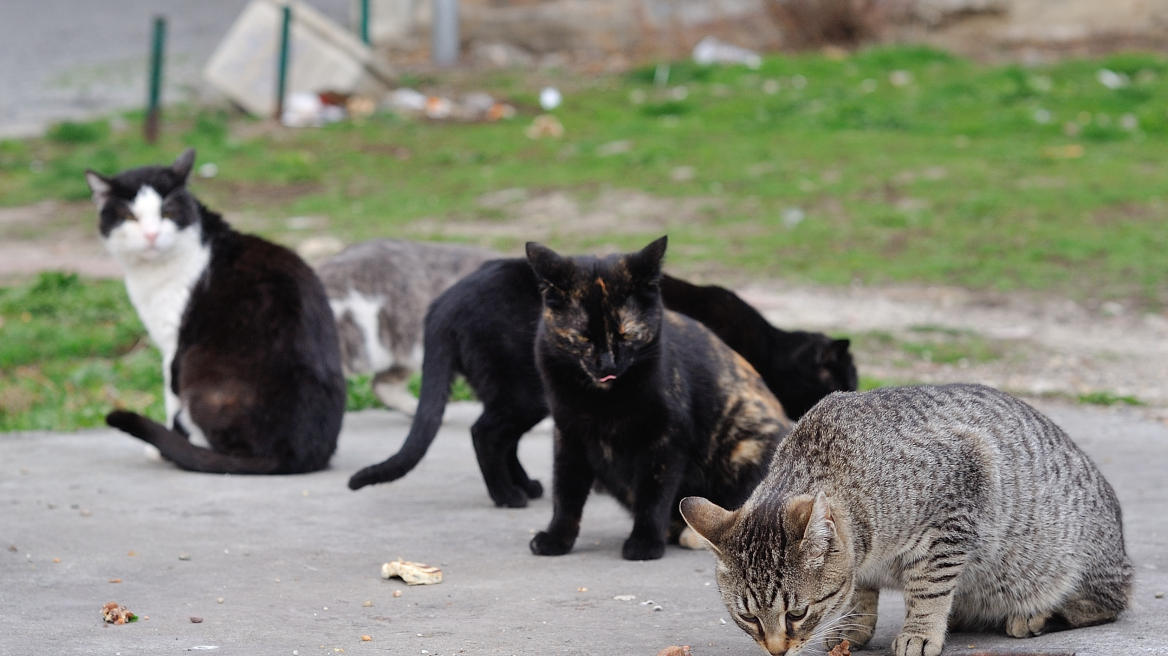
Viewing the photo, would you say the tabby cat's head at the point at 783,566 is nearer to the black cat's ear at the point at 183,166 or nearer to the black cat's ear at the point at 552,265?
the black cat's ear at the point at 552,265

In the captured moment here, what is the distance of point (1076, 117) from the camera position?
520 inches

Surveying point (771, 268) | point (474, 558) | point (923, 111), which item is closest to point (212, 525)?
point (474, 558)

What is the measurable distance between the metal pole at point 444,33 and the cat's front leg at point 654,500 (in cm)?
1412

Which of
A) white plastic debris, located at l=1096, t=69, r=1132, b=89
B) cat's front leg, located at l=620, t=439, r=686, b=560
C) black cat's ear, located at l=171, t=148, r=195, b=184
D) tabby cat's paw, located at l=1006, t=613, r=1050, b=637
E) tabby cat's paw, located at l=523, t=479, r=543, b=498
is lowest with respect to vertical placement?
tabby cat's paw, located at l=523, t=479, r=543, b=498

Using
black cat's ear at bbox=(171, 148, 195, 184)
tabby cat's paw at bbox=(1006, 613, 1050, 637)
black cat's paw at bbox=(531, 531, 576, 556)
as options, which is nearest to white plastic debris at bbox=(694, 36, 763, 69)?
black cat's ear at bbox=(171, 148, 195, 184)

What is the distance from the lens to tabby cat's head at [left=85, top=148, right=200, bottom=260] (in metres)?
5.69

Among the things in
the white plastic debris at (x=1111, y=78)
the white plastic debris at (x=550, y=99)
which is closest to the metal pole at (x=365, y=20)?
the white plastic debris at (x=550, y=99)

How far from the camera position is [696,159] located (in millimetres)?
12617

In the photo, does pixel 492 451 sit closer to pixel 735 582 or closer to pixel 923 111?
pixel 735 582

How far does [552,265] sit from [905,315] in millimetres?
4862

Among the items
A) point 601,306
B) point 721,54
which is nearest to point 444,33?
point 721,54

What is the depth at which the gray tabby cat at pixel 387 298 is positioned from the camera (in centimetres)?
643

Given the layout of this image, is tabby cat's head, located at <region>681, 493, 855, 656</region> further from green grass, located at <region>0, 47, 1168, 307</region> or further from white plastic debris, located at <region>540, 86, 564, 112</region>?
white plastic debris, located at <region>540, 86, 564, 112</region>

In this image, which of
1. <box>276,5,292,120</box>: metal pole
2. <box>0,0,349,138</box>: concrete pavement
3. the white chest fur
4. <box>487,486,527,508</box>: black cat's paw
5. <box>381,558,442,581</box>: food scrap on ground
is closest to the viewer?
<box>381,558,442,581</box>: food scrap on ground
